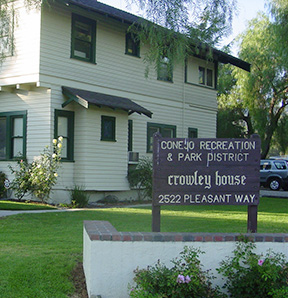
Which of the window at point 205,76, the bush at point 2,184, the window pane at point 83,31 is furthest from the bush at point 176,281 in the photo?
the window at point 205,76

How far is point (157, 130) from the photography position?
19.9 m

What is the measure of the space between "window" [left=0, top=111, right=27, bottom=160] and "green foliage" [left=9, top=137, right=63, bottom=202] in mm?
871

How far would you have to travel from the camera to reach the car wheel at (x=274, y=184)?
93.0 feet

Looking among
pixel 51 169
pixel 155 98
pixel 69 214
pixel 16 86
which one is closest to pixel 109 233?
pixel 69 214

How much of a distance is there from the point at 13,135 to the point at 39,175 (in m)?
2.50

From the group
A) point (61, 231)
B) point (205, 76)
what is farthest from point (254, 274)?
point (205, 76)

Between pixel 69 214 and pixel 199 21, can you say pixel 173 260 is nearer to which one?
pixel 199 21

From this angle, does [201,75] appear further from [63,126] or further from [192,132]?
[63,126]

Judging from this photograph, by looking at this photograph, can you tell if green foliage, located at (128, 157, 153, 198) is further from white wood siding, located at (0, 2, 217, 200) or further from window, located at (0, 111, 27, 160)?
window, located at (0, 111, 27, 160)

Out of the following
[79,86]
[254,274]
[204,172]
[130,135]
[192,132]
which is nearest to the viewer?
[254,274]

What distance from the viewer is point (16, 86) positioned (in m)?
15.7

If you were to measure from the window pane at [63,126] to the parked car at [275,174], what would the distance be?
16.6 metres

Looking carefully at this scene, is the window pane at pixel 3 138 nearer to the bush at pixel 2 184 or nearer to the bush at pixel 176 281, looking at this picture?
the bush at pixel 2 184

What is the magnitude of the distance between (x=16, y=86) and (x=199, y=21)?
8.07 meters
